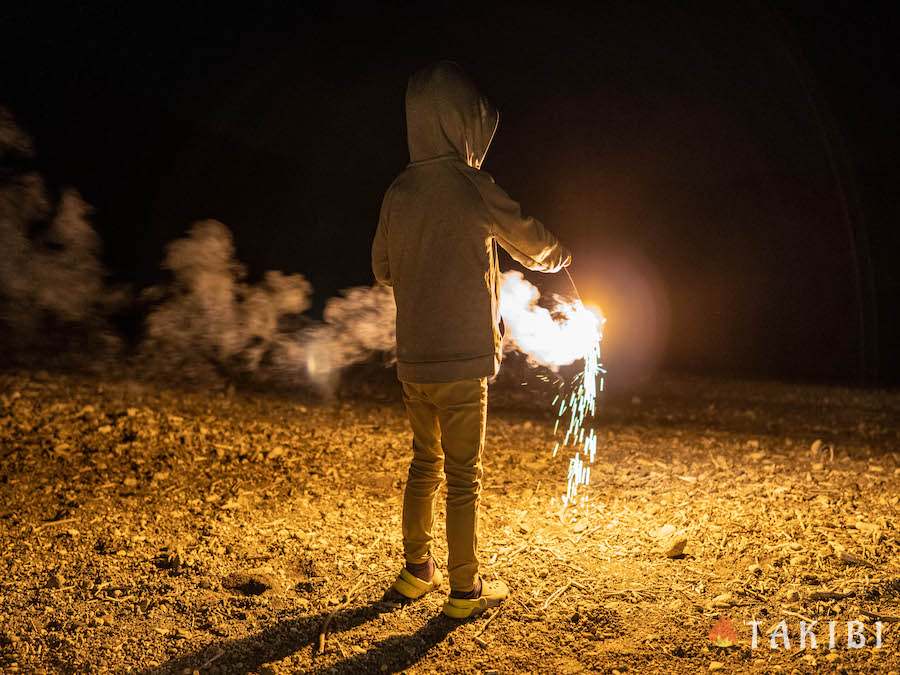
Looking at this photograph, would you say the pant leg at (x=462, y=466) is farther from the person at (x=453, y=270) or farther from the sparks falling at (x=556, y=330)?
the sparks falling at (x=556, y=330)

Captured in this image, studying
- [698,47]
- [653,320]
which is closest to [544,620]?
[653,320]

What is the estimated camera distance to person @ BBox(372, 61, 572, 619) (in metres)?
3.21

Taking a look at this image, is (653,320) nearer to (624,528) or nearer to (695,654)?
(624,528)

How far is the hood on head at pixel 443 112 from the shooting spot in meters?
3.24

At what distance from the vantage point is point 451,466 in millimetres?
3338

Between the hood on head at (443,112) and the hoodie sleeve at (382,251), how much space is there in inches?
10.6

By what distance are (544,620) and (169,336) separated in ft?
16.8

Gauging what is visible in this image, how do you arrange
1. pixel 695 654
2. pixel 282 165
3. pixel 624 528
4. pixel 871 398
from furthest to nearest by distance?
pixel 282 165
pixel 871 398
pixel 624 528
pixel 695 654

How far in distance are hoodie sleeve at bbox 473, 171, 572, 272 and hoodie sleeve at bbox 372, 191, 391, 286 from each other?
455 mm

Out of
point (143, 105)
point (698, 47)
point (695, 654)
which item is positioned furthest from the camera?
point (698, 47)

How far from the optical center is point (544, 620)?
3.34m

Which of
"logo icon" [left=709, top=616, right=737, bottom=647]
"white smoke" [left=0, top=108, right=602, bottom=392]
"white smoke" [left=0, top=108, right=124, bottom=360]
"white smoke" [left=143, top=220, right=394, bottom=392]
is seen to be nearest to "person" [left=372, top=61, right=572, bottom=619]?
"logo icon" [left=709, top=616, right=737, bottom=647]

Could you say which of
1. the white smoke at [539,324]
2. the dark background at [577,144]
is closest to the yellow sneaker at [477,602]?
the white smoke at [539,324]

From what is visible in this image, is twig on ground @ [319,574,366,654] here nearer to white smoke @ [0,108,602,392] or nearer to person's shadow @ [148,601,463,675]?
person's shadow @ [148,601,463,675]
